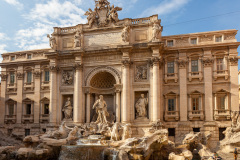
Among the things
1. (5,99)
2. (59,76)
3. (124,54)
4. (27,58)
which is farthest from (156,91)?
(5,99)

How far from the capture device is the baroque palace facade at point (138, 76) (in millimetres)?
23578

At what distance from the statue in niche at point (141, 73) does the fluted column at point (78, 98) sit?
607 centimetres

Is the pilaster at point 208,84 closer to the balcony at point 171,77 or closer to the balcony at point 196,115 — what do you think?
the balcony at point 196,115

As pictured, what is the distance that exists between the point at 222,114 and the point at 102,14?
15.9 metres

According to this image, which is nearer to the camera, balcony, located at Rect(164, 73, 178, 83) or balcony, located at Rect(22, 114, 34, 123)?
balcony, located at Rect(164, 73, 178, 83)

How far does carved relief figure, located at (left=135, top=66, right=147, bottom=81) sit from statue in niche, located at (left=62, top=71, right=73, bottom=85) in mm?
7247

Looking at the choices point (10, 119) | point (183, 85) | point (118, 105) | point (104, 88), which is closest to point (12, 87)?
point (10, 119)

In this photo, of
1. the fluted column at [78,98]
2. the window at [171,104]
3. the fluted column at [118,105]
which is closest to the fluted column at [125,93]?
the fluted column at [118,105]

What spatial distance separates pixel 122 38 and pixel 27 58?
41.9ft

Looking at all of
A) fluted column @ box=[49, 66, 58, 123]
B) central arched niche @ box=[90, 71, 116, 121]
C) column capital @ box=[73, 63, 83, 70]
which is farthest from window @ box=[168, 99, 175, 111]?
fluted column @ box=[49, 66, 58, 123]

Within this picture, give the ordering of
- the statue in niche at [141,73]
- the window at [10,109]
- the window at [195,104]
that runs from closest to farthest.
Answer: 1. the window at [195,104]
2. the statue in niche at [141,73]
3. the window at [10,109]

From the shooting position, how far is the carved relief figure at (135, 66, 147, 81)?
24.6 m

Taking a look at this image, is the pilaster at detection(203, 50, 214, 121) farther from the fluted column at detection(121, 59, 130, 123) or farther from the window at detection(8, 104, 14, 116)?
the window at detection(8, 104, 14, 116)

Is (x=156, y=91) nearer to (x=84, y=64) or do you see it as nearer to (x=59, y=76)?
(x=84, y=64)
